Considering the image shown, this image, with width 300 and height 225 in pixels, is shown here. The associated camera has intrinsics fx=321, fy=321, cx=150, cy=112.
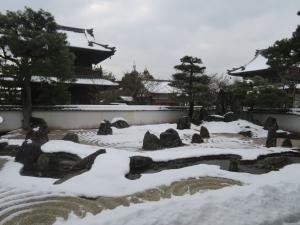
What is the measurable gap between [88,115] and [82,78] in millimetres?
3539

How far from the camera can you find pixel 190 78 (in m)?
25.2

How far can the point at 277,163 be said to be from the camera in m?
9.80

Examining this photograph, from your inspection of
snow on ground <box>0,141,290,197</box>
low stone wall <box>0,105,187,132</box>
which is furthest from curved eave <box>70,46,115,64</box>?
snow on ground <box>0,141,290,197</box>

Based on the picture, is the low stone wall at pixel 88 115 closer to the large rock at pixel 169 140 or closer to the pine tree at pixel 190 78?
the pine tree at pixel 190 78

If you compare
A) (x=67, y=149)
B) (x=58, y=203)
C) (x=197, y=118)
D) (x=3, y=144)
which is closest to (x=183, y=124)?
(x=197, y=118)

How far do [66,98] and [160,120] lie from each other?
7835 mm

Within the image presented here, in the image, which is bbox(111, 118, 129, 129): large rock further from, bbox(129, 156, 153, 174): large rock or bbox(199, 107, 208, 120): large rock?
bbox(129, 156, 153, 174): large rock

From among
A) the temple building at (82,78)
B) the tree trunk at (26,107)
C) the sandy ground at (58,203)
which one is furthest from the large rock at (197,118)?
the sandy ground at (58,203)

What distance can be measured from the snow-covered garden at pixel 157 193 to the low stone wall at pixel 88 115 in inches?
469

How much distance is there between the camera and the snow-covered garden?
5.39 m

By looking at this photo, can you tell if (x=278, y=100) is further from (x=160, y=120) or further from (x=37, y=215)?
(x=37, y=215)

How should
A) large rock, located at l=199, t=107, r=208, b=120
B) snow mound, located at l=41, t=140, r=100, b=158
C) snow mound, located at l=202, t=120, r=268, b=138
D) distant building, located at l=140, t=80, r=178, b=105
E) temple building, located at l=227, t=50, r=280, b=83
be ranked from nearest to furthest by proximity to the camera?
snow mound, located at l=41, t=140, r=100, b=158
snow mound, located at l=202, t=120, r=268, b=138
large rock, located at l=199, t=107, r=208, b=120
temple building, located at l=227, t=50, r=280, b=83
distant building, located at l=140, t=80, r=178, b=105

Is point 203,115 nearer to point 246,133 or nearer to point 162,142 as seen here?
point 246,133

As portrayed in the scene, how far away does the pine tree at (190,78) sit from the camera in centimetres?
2491
